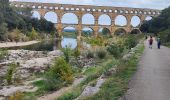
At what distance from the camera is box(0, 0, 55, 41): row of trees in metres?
86.5

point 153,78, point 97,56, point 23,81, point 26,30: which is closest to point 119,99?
point 153,78

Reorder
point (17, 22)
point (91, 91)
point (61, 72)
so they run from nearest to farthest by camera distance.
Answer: point (91, 91) < point (61, 72) < point (17, 22)

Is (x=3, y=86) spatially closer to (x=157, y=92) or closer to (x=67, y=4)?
(x=157, y=92)

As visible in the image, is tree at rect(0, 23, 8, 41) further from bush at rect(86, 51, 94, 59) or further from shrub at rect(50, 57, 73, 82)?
shrub at rect(50, 57, 73, 82)

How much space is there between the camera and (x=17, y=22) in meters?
99.3

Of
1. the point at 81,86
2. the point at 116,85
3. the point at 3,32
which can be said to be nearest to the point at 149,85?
the point at 116,85

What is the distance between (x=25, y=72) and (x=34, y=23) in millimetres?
88300

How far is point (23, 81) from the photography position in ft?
83.4

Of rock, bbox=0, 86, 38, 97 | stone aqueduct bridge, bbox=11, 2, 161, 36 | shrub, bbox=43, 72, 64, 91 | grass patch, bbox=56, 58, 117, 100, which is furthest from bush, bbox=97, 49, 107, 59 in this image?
stone aqueduct bridge, bbox=11, 2, 161, 36

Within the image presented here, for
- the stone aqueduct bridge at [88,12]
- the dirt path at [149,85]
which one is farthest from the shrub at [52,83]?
the stone aqueduct bridge at [88,12]

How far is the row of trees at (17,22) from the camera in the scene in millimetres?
86488

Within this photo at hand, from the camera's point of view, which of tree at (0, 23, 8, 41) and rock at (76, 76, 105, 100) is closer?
rock at (76, 76, 105, 100)

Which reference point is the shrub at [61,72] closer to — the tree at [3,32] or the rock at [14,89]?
the rock at [14,89]

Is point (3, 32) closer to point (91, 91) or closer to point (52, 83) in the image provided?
point (52, 83)
